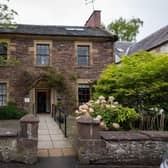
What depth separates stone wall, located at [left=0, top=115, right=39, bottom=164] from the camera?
6.96 meters

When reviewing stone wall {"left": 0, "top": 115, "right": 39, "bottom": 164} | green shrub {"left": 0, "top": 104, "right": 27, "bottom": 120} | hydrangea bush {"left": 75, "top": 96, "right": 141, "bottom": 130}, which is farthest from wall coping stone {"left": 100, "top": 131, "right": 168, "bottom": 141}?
green shrub {"left": 0, "top": 104, "right": 27, "bottom": 120}

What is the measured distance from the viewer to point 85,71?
22297 millimetres

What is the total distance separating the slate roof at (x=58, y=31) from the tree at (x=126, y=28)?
2216cm

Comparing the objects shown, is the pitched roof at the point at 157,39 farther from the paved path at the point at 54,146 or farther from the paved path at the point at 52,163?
the paved path at the point at 52,163

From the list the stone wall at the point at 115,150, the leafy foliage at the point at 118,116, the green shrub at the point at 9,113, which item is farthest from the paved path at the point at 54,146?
the green shrub at the point at 9,113

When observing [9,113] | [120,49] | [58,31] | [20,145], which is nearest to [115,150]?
[20,145]

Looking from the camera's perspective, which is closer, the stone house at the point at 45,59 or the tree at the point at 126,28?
the stone house at the point at 45,59


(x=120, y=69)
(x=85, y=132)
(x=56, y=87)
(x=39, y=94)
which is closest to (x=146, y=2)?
(x=85, y=132)

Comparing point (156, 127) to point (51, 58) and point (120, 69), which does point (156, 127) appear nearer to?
point (120, 69)

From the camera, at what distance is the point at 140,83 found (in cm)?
1030

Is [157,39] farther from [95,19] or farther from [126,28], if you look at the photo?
[126,28]

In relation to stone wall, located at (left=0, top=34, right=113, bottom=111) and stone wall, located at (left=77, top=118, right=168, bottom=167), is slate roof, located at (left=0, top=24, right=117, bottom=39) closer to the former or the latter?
stone wall, located at (left=0, top=34, right=113, bottom=111)

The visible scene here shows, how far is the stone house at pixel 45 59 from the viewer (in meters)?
21.2

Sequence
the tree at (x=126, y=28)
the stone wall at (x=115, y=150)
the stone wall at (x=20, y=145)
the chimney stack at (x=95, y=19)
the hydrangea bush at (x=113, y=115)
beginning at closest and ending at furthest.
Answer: the stone wall at (x=20, y=145)
the stone wall at (x=115, y=150)
the hydrangea bush at (x=113, y=115)
the chimney stack at (x=95, y=19)
the tree at (x=126, y=28)
